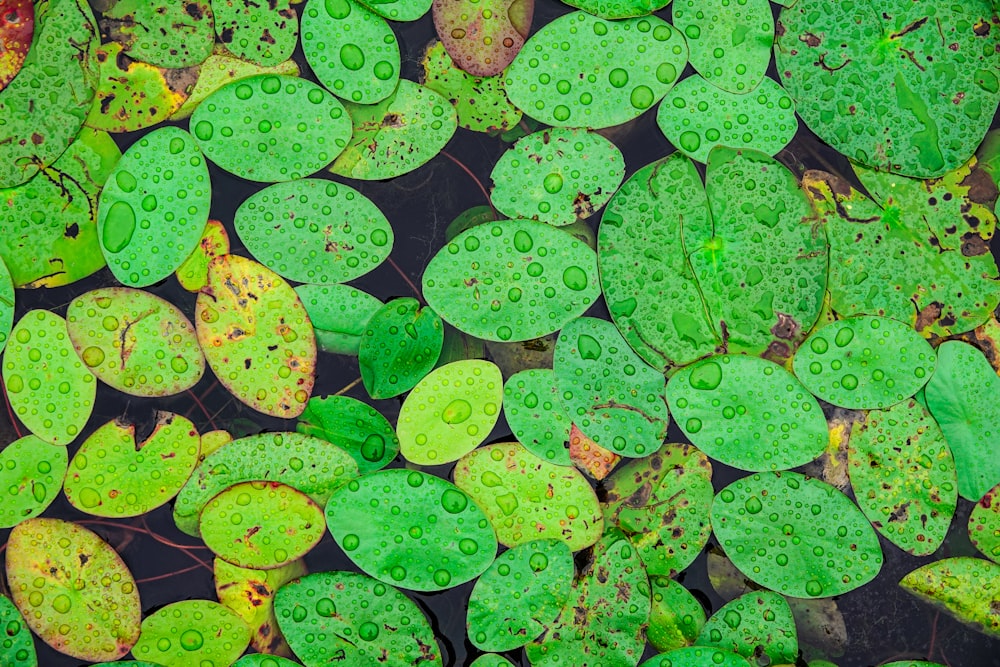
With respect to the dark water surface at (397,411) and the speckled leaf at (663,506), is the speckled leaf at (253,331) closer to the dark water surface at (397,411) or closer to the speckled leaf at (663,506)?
the dark water surface at (397,411)

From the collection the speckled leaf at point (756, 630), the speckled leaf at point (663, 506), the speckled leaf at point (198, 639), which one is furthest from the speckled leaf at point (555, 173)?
the speckled leaf at point (198, 639)

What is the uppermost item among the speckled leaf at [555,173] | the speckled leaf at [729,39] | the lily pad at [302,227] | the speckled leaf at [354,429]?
the speckled leaf at [729,39]

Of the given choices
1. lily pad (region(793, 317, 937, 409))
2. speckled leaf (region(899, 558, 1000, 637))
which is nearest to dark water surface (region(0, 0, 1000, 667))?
speckled leaf (region(899, 558, 1000, 637))

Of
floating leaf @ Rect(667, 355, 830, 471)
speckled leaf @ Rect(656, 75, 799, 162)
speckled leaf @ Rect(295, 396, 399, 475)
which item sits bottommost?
speckled leaf @ Rect(295, 396, 399, 475)

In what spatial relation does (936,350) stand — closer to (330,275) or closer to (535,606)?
(535,606)

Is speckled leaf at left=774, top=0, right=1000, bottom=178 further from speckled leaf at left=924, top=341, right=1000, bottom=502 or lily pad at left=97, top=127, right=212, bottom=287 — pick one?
lily pad at left=97, top=127, right=212, bottom=287

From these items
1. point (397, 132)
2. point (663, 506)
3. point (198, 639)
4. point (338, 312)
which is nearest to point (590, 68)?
point (397, 132)
